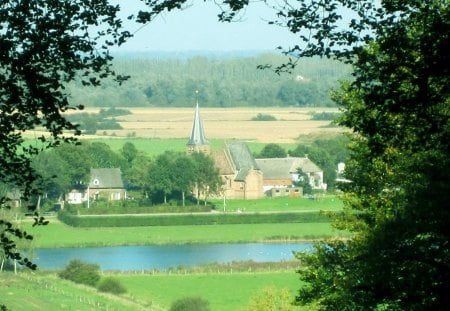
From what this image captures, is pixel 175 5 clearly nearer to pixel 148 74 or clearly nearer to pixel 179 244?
pixel 179 244

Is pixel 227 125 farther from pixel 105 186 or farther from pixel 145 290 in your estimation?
pixel 145 290

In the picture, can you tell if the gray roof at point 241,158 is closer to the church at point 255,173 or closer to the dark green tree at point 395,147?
the church at point 255,173

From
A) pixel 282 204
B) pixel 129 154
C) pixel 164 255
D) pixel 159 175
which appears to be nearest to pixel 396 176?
pixel 164 255

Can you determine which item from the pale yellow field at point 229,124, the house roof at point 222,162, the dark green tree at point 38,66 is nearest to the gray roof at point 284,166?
the house roof at point 222,162

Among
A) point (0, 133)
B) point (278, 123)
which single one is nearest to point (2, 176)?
point (0, 133)

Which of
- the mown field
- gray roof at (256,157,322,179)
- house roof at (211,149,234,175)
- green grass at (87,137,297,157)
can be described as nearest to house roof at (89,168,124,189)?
house roof at (211,149,234,175)

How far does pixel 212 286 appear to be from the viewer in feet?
117

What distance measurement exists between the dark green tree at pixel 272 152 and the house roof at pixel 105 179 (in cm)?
1871

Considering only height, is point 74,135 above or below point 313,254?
above

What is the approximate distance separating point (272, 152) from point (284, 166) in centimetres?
970

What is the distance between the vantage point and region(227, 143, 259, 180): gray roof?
267ft

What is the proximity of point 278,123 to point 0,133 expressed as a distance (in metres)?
121

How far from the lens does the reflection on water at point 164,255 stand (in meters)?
43.1

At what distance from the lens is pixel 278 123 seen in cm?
12750
